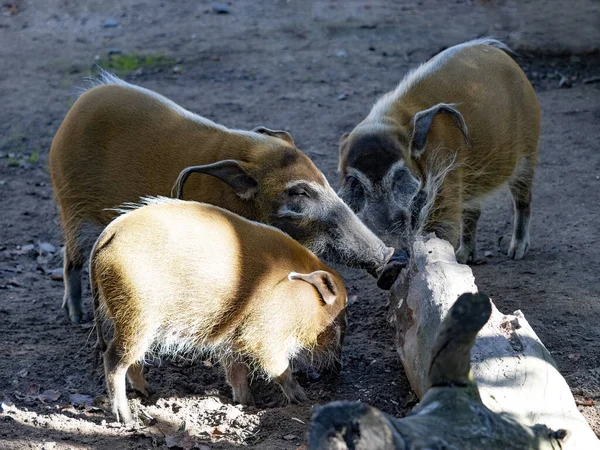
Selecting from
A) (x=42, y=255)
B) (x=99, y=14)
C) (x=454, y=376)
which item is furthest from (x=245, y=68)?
(x=454, y=376)

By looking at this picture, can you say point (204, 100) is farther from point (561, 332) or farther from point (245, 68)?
point (561, 332)

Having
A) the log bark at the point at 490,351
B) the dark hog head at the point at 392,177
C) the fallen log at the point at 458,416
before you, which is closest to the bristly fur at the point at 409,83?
the dark hog head at the point at 392,177

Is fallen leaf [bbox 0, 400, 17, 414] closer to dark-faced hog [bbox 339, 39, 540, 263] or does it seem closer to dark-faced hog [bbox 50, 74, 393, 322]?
dark-faced hog [bbox 50, 74, 393, 322]

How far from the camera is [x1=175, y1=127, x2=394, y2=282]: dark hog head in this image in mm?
4547

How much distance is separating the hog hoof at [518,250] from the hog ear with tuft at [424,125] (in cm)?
102

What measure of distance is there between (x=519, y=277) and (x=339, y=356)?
5.38 ft

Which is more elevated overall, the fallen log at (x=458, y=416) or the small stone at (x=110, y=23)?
the fallen log at (x=458, y=416)

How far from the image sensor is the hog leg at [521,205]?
19.1 feet

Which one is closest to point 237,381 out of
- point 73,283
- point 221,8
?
point 73,283

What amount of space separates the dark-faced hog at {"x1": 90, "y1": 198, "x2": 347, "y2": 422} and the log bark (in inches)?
17.7

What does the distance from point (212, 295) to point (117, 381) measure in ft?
1.98

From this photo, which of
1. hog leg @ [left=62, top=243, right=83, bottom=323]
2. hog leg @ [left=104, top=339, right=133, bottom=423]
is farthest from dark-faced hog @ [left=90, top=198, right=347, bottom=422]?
hog leg @ [left=62, top=243, right=83, bottom=323]

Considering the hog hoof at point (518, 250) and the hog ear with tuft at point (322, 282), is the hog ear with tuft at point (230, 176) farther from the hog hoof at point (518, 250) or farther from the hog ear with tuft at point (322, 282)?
the hog hoof at point (518, 250)

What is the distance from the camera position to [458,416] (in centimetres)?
250
